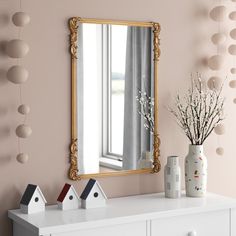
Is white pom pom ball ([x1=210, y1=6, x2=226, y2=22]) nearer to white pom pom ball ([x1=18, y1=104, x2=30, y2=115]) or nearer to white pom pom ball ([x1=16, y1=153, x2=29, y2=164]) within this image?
white pom pom ball ([x1=18, y1=104, x2=30, y2=115])

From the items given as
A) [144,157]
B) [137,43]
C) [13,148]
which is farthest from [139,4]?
[13,148]

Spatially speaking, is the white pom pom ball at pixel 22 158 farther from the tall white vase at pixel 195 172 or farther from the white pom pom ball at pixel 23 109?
the tall white vase at pixel 195 172

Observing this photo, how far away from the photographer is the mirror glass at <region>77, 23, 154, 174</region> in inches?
119

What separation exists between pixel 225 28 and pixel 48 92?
124 centimetres

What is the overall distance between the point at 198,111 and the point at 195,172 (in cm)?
41

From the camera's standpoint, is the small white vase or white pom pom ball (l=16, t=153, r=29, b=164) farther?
Result: the small white vase

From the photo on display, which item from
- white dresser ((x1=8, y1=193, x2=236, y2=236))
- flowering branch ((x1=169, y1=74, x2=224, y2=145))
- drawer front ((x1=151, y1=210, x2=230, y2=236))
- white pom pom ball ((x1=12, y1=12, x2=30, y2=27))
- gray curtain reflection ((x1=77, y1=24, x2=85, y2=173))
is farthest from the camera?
flowering branch ((x1=169, y1=74, x2=224, y2=145))

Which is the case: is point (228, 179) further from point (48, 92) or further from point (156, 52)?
point (48, 92)

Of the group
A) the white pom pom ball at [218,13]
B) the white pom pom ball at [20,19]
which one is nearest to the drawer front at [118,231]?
the white pom pom ball at [20,19]

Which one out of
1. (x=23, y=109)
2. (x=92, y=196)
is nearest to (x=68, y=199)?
(x=92, y=196)

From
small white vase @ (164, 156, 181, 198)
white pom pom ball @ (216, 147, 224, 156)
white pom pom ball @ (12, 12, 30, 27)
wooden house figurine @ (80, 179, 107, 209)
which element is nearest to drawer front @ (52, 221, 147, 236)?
wooden house figurine @ (80, 179, 107, 209)

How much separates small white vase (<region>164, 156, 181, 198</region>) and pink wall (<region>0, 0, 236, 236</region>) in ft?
0.63

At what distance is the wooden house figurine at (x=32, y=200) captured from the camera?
276cm

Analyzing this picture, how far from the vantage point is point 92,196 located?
289cm
